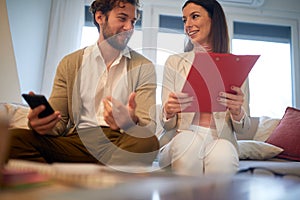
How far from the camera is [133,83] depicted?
1309 mm

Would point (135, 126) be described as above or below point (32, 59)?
below

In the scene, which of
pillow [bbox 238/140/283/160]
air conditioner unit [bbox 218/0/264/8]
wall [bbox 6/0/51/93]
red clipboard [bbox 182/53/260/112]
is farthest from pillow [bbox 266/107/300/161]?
wall [bbox 6/0/51/93]

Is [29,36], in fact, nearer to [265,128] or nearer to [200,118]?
[200,118]

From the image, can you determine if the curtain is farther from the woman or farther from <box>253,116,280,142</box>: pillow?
<box>253,116,280,142</box>: pillow

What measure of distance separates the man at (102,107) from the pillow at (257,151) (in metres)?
0.72

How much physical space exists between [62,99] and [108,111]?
1.01 ft

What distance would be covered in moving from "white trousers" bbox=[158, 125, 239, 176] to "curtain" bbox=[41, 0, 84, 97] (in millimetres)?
1812

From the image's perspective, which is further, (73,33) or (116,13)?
(73,33)

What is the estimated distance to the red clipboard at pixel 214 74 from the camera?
1061 mm

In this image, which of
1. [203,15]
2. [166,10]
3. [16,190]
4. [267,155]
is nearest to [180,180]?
[16,190]

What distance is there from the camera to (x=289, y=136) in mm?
1849

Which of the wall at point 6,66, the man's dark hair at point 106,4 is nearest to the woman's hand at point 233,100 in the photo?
the man's dark hair at point 106,4

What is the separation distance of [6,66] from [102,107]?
4.17 ft

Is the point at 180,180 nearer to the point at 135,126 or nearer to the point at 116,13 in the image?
the point at 135,126
